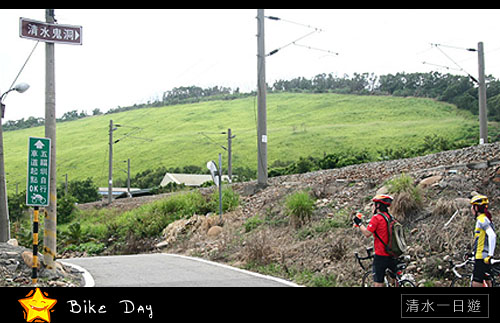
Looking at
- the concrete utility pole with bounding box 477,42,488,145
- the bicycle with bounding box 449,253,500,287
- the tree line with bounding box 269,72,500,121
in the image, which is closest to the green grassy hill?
the tree line with bounding box 269,72,500,121

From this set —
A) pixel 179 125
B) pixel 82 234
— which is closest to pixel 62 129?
pixel 179 125

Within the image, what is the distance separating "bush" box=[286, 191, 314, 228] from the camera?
46.4 feet

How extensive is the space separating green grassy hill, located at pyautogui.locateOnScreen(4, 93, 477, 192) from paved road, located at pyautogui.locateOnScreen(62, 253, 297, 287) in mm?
45854

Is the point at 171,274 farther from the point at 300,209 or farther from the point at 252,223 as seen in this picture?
the point at 252,223

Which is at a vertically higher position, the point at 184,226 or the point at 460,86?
the point at 460,86

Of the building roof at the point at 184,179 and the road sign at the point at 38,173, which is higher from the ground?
the road sign at the point at 38,173

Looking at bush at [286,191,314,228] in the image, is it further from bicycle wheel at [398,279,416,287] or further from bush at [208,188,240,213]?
bicycle wheel at [398,279,416,287]

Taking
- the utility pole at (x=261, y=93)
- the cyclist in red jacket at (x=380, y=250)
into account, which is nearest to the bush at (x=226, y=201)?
the utility pole at (x=261, y=93)

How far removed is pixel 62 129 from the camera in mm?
113438

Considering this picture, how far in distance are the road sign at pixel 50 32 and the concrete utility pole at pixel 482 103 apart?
61.7 feet

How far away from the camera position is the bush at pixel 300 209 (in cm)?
1413

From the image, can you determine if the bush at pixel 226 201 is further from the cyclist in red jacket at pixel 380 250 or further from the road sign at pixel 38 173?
the cyclist in red jacket at pixel 380 250
